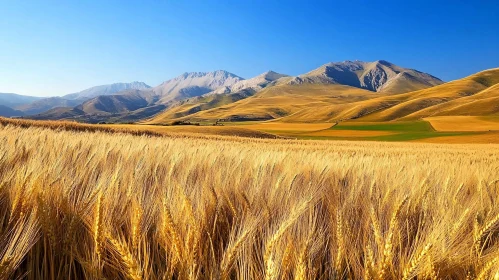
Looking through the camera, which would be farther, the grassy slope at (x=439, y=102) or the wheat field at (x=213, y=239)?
the grassy slope at (x=439, y=102)

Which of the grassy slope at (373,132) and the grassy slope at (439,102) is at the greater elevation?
the grassy slope at (439,102)

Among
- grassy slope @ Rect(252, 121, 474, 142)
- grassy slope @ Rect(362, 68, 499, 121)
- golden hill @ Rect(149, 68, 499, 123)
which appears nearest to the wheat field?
grassy slope @ Rect(252, 121, 474, 142)

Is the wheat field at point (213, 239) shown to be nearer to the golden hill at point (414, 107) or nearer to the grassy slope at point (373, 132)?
the grassy slope at point (373, 132)

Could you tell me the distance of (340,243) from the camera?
999 millimetres

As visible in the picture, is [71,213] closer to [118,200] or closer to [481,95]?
[118,200]

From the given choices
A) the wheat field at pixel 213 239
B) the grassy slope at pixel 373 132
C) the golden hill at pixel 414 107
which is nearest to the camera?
the wheat field at pixel 213 239

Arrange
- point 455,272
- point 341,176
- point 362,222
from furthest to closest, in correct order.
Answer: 1. point 341,176
2. point 362,222
3. point 455,272

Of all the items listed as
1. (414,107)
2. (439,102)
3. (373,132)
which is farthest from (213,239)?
A: (439,102)

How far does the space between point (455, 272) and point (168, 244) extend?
3.58 ft

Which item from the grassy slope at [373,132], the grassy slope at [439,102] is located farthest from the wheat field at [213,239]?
the grassy slope at [439,102]

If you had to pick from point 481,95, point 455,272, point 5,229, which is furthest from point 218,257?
point 481,95

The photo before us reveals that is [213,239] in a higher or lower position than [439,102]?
lower

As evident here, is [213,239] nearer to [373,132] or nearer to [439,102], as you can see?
[373,132]

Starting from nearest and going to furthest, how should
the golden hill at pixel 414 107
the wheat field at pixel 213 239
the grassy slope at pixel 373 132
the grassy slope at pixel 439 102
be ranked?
1. the wheat field at pixel 213 239
2. the grassy slope at pixel 373 132
3. the golden hill at pixel 414 107
4. the grassy slope at pixel 439 102
